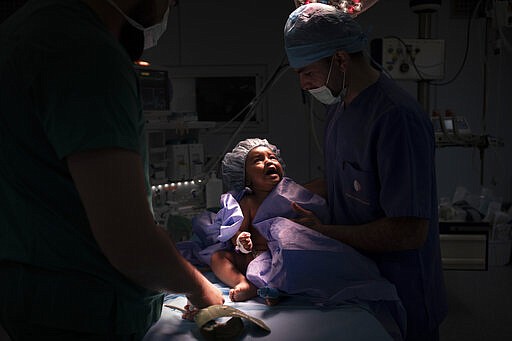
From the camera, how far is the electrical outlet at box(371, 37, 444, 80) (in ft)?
10.4

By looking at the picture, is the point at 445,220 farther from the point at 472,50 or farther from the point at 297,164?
the point at 472,50

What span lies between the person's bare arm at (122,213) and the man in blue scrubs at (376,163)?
76cm

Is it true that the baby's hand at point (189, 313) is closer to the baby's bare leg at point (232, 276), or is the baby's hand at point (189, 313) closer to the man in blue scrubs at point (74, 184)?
the baby's bare leg at point (232, 276)

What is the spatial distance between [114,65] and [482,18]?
14.4 ft

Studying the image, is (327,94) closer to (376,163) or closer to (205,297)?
(376,163)

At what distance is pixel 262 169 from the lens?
2.01 m

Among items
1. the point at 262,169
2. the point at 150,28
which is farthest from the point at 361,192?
the point at 150,28

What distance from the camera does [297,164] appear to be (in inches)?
180

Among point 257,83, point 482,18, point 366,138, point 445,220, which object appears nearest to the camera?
point 366,138

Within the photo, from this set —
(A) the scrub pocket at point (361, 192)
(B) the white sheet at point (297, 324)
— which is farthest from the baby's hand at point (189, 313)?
(A) the scrub pocket at point (361, 192)

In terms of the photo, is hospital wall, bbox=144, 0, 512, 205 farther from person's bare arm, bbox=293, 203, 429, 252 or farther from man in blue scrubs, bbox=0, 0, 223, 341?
man in blue scrubs, bbox=0, 0, 223, 341

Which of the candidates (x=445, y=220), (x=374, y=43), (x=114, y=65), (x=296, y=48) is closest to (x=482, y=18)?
(x=374, y=43)

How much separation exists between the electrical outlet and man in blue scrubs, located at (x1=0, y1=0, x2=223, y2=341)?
2.55 m

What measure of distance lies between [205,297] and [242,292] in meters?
0.39
